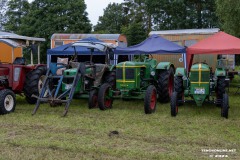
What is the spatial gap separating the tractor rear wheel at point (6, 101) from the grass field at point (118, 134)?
18 cm

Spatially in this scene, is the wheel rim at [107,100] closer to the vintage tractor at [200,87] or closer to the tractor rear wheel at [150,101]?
the tractor rear wheel at [150,101]

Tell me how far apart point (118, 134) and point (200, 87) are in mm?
2707

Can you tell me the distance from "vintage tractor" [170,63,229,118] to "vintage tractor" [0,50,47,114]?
3.49 metres

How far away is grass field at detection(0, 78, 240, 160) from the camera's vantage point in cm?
479

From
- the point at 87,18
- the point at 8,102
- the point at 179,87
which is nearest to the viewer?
the point at 8,102

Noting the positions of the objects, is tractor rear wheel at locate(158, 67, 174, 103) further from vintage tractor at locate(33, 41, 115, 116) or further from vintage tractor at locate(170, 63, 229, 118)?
vintage tractor at locate(33, 41, 115, 116)

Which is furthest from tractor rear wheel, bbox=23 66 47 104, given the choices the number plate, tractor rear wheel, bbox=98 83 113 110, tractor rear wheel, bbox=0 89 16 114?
the number plate

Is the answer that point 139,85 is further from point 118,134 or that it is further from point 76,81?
point 118,134

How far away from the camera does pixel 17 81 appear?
858cm

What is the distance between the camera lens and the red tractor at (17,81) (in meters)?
7.83

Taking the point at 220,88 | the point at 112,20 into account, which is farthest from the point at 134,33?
the point at 220,88

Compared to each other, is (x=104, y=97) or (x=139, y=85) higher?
(x=139, y=85)

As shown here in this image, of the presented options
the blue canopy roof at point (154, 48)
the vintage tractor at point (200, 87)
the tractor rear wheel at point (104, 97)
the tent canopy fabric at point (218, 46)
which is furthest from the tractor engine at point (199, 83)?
the blue canopy roof at point (154, 48)

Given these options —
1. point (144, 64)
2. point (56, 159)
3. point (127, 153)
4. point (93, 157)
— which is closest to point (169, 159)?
point (127, 153)
